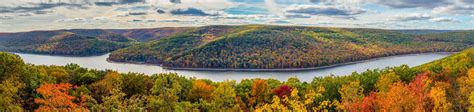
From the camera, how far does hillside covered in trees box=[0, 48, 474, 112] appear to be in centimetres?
2555

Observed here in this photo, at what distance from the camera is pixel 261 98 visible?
68.0 meters

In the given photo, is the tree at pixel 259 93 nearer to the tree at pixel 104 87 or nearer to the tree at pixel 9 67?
the tree at pixel 104 87

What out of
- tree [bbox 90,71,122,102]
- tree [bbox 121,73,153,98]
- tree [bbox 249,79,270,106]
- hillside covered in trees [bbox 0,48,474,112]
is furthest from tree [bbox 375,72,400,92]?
tree [bbox 90,71,122,102]

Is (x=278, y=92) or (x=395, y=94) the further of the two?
(x=278, y=92)

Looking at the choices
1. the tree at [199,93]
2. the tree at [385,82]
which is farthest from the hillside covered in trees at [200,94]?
the tree at [385,82]

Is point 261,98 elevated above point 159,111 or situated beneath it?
situated beneath

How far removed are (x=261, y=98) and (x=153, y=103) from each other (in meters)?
43.4

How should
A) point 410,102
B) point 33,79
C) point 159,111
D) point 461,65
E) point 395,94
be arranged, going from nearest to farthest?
point 159,111, point 410,102, point 395,94, point 33,79, point 461,65

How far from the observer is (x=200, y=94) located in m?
60.8

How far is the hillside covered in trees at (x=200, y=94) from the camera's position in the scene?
25.5 meters

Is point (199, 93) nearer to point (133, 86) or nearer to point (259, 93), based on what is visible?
point (133, 86)

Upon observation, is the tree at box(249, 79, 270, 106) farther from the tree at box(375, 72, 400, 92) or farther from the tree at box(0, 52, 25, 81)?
the tree at box(0, 52, 25, 81)

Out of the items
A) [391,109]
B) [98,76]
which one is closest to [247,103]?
[98,76]

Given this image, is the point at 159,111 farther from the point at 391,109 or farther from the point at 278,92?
the point at 278,92
